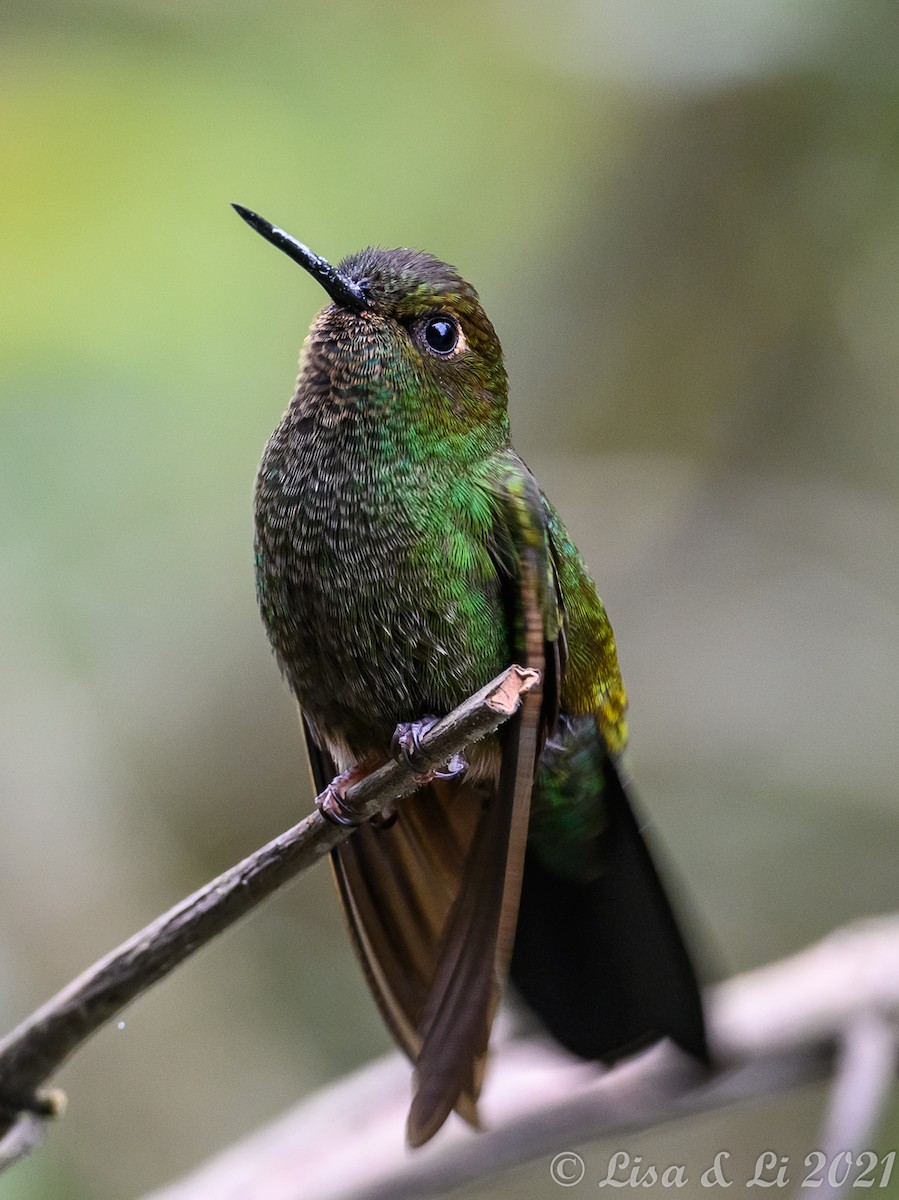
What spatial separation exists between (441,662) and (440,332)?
0.47 metres

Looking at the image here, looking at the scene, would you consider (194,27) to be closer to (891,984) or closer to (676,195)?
(676,195)

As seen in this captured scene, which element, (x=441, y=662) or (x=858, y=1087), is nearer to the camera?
(x=441, y=662)

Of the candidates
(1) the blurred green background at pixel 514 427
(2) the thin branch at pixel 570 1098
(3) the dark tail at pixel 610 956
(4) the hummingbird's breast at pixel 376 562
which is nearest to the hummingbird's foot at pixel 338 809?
(4) the hummingbird's breast at pixel 376 562

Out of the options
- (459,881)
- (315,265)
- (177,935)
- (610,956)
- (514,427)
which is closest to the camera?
(177,935)

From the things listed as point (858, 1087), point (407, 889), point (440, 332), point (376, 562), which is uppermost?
point (440, 332)

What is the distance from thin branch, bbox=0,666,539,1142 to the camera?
1497mm

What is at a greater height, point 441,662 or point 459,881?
point 441,662

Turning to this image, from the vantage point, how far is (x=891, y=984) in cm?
221

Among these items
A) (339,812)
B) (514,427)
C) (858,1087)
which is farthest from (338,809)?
(514,427)

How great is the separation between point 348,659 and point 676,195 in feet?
9.79

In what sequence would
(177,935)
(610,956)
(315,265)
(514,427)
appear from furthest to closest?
(514,427)
(610,956)
(315,265)
(177,935)

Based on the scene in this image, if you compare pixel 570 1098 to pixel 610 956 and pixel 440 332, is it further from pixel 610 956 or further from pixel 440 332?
pixel 440 332

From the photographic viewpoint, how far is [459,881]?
1.72m

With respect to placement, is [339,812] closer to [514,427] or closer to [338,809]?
[338,809]
